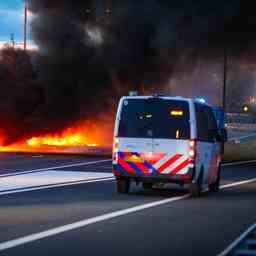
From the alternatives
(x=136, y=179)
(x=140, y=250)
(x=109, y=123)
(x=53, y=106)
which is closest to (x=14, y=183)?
(x=136, y=179)

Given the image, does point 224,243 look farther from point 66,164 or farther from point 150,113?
point 66,164

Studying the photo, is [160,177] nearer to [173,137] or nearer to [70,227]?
[173,137]

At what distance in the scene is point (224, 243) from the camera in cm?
1214

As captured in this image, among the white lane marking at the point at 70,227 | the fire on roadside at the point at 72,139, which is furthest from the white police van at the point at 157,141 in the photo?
the fire on roadside at the point at 72,139

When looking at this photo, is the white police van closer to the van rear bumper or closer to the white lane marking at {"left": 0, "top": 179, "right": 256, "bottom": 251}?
the van rear bumper

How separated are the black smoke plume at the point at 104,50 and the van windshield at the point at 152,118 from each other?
23.5 metres

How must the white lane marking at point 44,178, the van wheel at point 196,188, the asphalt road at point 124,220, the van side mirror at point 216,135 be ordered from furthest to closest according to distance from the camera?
the van side mirror at point 216,135
the white lane marking at point 44,178
the van wheel at point 196,188
the asphalt road at point 124,220

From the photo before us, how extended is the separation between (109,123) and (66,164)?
17.8m

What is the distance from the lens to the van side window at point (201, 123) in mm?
20016

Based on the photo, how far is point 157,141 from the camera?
19.6m

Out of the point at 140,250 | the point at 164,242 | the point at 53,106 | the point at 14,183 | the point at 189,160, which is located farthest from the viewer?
the point at 53,106

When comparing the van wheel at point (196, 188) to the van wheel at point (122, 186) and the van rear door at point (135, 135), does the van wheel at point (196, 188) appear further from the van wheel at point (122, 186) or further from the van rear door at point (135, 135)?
the van wheel at point (122, 186)

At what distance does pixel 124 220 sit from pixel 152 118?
5.50 m

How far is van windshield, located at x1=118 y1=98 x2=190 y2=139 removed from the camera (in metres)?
19.6
